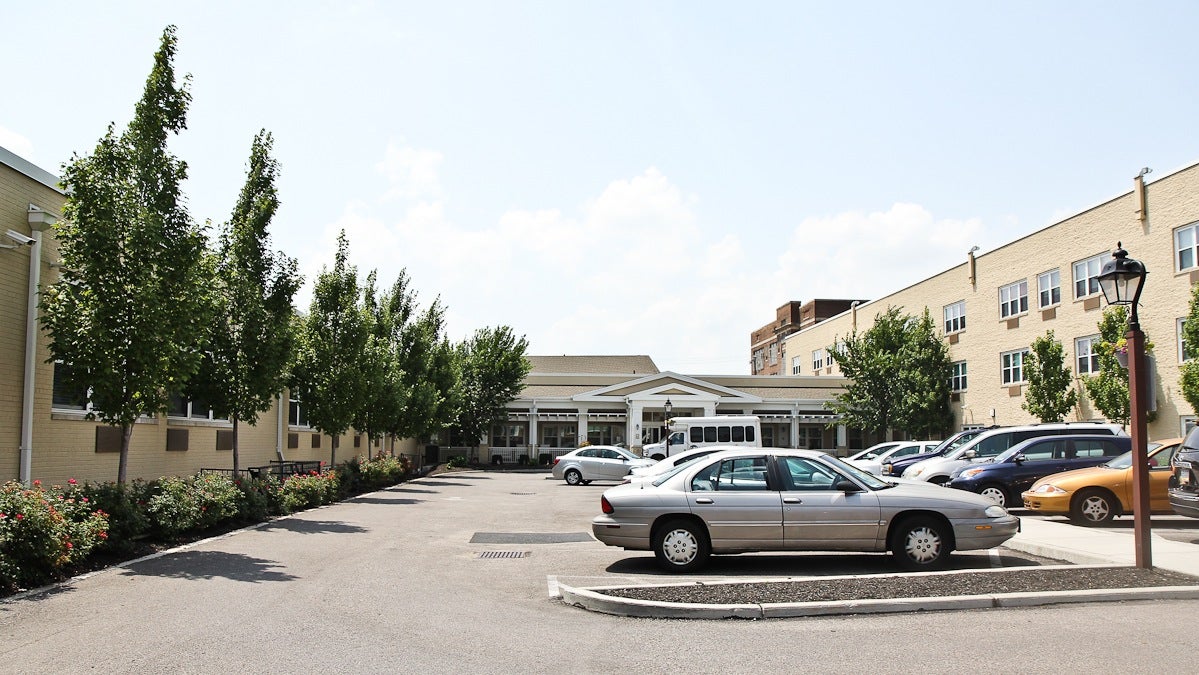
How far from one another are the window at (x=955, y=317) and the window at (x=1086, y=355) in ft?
28.7

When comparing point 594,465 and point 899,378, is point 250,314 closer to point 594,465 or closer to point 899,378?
point 594,465

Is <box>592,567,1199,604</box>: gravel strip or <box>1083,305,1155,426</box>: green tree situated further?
<box>1083,305,1155,426</box>: green tree

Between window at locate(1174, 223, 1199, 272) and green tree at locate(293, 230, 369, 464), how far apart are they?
2538 centimetres

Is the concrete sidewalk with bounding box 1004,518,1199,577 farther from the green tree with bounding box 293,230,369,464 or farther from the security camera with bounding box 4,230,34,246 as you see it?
the green tree with bounding box 293,230,369,464

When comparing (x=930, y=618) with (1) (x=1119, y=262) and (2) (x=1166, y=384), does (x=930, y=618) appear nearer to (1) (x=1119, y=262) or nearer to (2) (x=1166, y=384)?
(1) (x=1119, y=262)

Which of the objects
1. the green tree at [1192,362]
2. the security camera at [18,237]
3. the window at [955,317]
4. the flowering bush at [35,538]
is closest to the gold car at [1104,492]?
the green tree at [1192,362]

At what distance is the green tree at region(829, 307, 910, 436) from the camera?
44781mm

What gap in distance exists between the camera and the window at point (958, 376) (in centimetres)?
4309

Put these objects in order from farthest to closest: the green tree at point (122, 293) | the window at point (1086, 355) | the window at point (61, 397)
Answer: the window at point (1086, 355), the window at point (61, 397), the green tree at point (122, 293)

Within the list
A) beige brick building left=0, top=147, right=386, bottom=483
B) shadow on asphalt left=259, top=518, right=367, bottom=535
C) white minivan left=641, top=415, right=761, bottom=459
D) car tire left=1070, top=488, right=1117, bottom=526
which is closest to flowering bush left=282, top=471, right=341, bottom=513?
shadow on asphalt left=259, top=518, right=367, bottom=535

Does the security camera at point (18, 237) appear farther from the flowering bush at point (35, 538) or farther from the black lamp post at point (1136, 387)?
the black lamp post at point (1136, 387)

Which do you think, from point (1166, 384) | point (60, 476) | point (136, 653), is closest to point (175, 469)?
point (60, 476)

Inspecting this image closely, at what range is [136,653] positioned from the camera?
23.4ft

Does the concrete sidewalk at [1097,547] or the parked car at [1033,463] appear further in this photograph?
the parked car at [1033,463]
